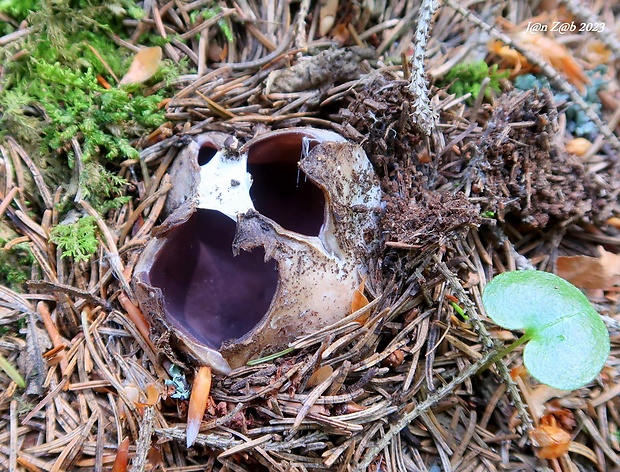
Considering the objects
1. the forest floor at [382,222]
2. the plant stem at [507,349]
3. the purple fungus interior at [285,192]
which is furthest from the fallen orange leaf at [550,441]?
the purple fungus interior at [285,192]

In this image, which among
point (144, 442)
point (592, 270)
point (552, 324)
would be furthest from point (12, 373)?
point (592, 270)

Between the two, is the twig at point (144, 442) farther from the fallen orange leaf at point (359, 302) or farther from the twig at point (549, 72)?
the twig at point (549, 72)

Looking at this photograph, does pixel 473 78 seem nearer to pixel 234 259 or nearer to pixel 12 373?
pixel 234 259

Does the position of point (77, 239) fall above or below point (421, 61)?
below

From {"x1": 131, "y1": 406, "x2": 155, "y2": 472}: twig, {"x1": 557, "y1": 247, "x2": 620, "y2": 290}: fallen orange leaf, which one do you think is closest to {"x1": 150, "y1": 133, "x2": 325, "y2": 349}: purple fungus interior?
{"x1": 131, "y1": 406, "x2": 155, "y2": 472}: twig

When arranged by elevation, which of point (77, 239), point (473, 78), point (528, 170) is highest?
point (473, 78)
